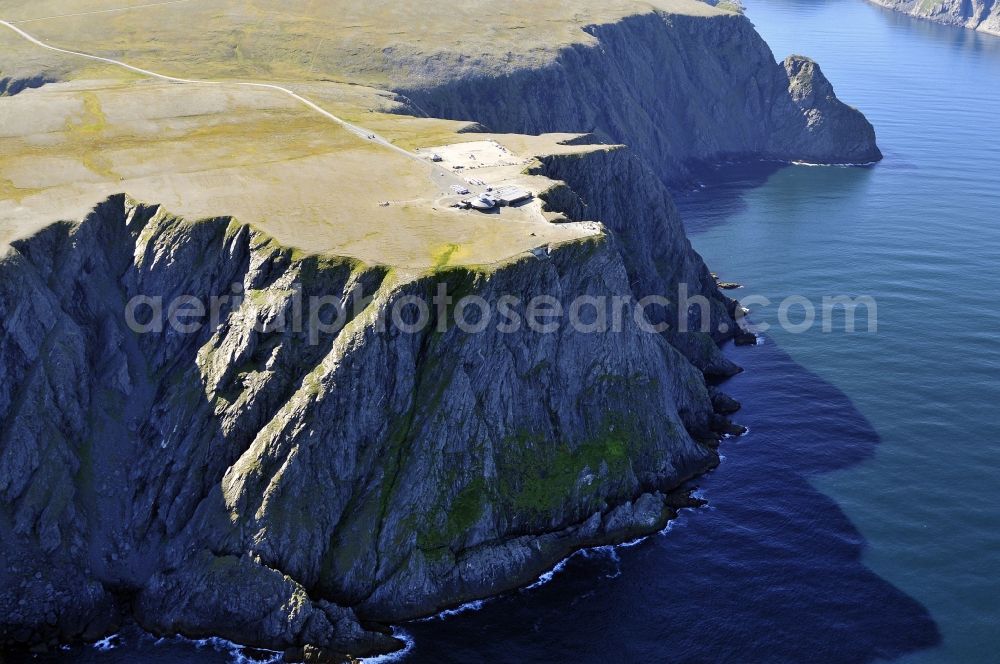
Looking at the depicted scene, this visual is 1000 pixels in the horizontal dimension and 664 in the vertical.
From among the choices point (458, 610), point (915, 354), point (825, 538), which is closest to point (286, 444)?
point (458, 610)

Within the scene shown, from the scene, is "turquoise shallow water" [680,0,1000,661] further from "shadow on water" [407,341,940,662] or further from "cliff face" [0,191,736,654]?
"cliff face" [0,191,736,654]

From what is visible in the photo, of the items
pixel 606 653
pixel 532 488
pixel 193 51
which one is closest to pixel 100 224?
pixel 532 488

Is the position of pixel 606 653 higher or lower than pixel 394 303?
lower

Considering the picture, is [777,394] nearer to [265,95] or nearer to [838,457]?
[838,457]

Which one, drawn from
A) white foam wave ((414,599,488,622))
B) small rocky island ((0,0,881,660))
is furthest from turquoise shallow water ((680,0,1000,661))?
white foam wave ((414,599,488,622))

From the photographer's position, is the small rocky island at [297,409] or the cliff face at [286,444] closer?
the cliff face at [286,444]

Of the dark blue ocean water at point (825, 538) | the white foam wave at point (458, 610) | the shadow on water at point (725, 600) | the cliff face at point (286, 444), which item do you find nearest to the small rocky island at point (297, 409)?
the cliff face at point (286, 444)

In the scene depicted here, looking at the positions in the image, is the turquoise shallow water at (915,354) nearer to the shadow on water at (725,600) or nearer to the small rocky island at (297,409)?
the shadow on water at (725,600)
